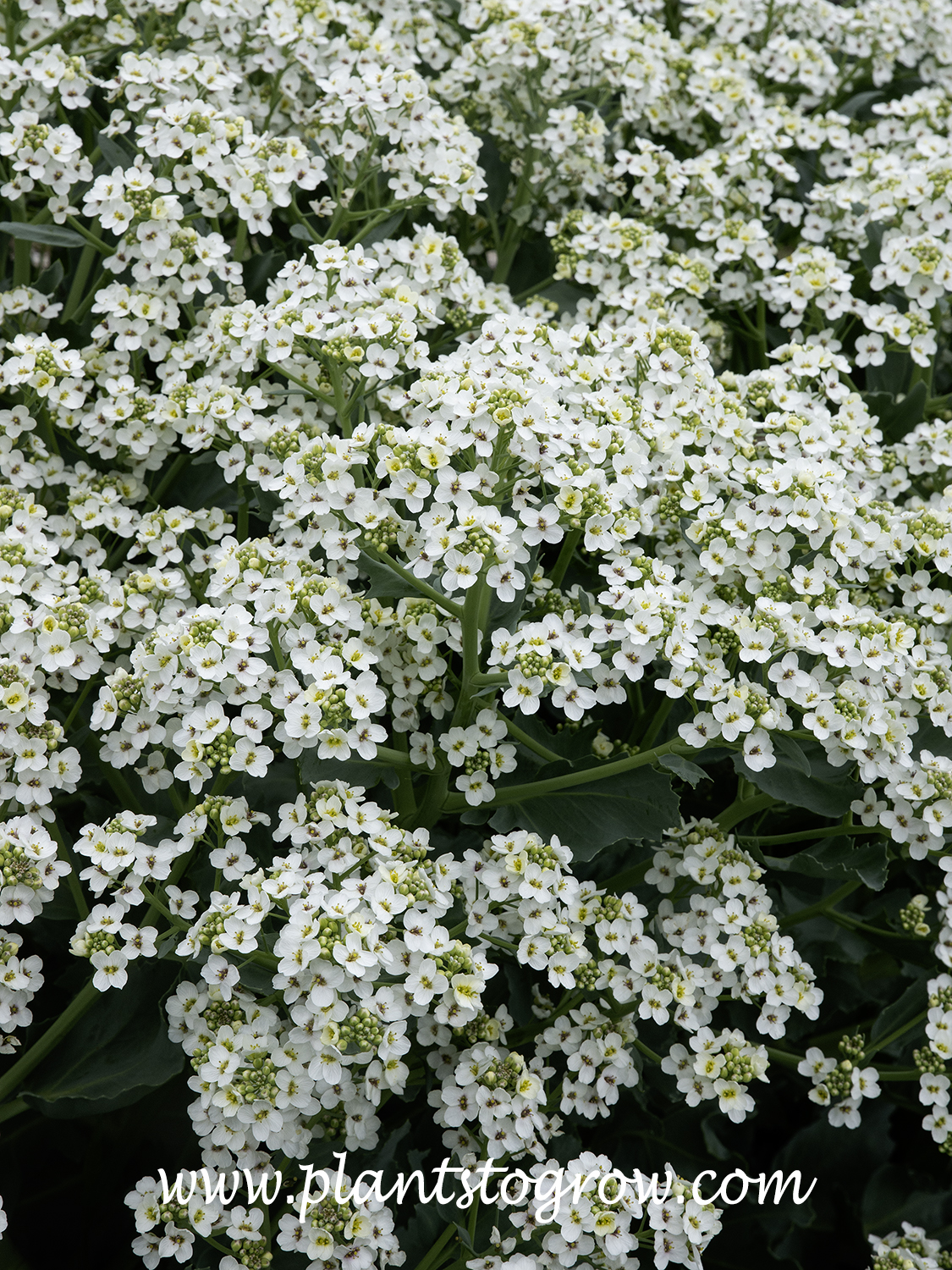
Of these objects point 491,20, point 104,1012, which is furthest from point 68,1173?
point 491,20

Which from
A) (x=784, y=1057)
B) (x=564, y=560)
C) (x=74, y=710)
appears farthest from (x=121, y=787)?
(x=784, y=1057)

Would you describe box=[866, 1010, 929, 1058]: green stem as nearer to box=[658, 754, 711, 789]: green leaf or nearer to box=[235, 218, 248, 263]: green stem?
box=[658, 754, 711, 789]: green leaf

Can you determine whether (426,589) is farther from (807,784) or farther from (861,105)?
(861,105)

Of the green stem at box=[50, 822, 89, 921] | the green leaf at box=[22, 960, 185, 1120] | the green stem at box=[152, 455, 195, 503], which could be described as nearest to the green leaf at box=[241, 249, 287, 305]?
the green stem at box=[152, 455, 195, 503]

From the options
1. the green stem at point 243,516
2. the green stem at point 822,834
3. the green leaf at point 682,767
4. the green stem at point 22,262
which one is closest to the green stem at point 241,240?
the green stem at point 22,262

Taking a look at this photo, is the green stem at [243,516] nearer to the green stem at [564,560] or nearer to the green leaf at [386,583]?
the green leaf at [386,583]

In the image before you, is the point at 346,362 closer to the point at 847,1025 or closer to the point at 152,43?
the point at 152,43
